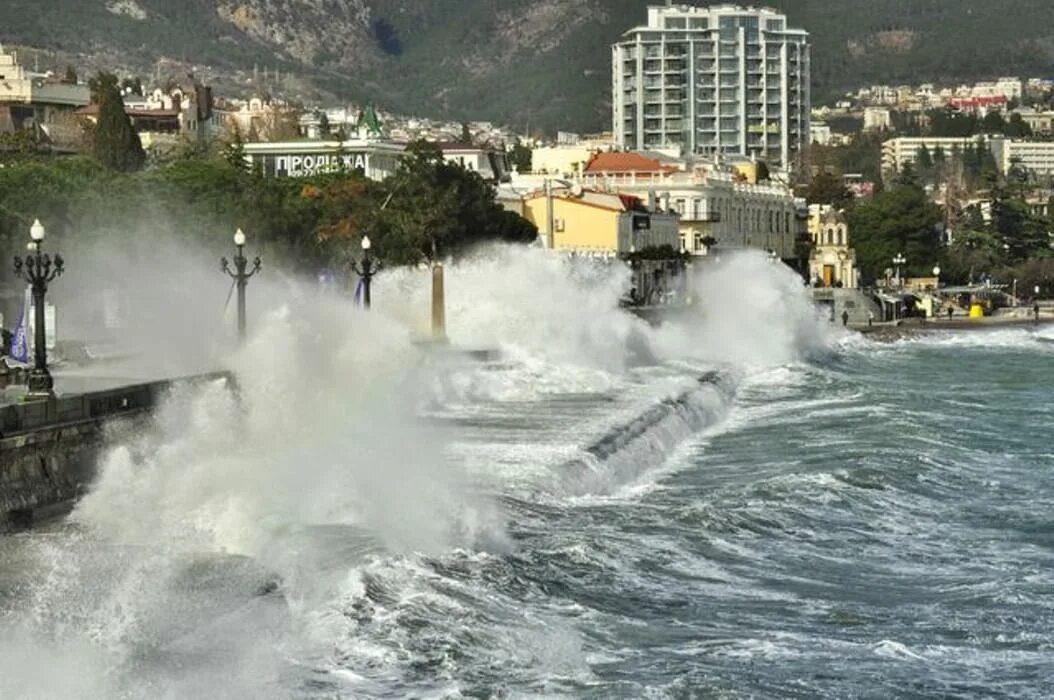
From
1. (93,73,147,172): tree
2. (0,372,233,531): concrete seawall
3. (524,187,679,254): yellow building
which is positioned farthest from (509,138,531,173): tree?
(0,372,233,531): concrete seawall

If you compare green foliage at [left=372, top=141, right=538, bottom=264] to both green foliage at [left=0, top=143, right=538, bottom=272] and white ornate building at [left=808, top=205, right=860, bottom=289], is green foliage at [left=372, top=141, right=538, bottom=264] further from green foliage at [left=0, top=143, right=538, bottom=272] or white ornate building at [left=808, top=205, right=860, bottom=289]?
white ornate building at [left=808, top=205, right=860, bottom=289]

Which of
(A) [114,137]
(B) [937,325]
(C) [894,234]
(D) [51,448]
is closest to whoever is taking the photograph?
(D) [51,448]

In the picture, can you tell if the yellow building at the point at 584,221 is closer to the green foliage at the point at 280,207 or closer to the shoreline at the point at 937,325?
the shoreline at the point at 937,325

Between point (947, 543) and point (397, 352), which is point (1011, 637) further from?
point (397, 352)

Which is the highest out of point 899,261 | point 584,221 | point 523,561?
point 584,221

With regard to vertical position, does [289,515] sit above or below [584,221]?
below

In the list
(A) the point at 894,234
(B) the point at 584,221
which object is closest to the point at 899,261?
(A) the point at 894,234

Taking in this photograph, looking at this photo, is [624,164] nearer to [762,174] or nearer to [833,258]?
A: [833,258]
